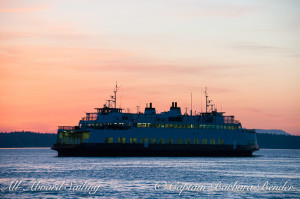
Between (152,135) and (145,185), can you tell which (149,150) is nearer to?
(152,135)

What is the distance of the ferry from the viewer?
11212 centimetres

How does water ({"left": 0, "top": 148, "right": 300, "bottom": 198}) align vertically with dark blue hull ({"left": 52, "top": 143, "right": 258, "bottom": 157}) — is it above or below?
below

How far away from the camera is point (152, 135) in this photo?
117 m

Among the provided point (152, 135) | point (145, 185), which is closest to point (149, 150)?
point (152, 135)

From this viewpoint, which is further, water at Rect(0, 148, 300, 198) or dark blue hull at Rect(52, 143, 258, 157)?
dark blue hull at Rect(52, 143, 258, 157)

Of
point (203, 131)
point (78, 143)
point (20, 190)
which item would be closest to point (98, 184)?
point (20, 190)

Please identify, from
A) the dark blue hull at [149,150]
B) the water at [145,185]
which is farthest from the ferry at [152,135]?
the water at [145,185]

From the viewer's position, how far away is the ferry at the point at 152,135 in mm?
112125

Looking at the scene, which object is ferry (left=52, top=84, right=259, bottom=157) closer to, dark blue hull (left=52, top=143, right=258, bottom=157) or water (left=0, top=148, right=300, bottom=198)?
dark blue hull (left=52, top=143, right=258, bottom=157)

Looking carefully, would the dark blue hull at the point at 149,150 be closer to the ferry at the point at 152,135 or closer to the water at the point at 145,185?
the ferry at the point at 152,135

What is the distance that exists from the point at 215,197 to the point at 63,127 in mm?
70197

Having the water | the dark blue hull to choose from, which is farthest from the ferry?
the water

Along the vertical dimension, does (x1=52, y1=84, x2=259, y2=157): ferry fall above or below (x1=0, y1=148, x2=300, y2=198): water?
above

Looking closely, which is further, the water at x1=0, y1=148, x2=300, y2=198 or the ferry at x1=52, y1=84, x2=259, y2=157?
the ferry at x1=52, y1=84, x2=259, y2=157
